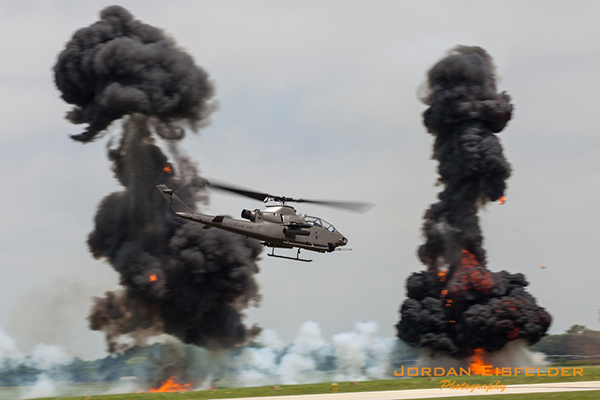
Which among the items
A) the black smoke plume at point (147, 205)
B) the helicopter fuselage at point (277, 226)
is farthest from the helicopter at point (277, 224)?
the black smoke plume at point (147, 205)

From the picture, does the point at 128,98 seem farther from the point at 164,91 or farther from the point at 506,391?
the point at 506,391

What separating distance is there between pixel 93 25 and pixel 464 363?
5437 centimetres

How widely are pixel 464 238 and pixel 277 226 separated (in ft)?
135


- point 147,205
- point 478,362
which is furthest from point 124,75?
point 478,362

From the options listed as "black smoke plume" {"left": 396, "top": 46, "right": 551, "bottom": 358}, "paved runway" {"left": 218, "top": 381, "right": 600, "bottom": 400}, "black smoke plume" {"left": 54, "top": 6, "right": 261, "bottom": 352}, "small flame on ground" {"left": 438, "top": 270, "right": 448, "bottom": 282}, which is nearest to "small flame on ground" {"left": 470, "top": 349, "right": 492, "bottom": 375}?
"black smoke plume" {"left": 396, "top": 46, "right": 551, "bottom": 358}

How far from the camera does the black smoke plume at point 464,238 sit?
86125mm

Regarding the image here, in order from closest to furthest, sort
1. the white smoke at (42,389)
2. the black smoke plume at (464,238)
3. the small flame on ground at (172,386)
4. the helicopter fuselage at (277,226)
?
the helicopter fuselage at (277,226) → the white smoke at (42,389) → the small flame on ground at (172,386) → the black smoke plume at (464,238)

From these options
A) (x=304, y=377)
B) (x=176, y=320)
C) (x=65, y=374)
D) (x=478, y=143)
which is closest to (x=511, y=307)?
(x=478, y=143)

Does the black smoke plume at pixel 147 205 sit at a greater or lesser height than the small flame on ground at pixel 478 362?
greater

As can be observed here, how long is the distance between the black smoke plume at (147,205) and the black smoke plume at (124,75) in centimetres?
11

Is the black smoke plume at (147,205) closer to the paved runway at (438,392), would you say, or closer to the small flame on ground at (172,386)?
the small flame on ground at (172,386)

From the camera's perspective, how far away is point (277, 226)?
173ft

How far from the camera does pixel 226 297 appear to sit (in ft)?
289

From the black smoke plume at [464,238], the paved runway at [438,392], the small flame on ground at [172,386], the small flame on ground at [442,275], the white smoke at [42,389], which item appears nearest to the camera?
the paved runway at [438,392]
